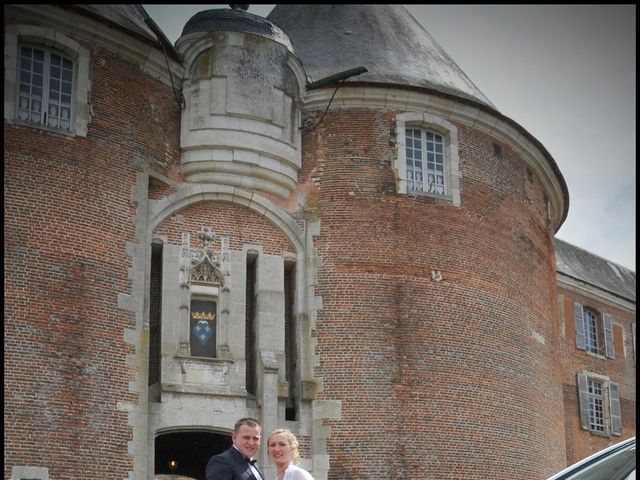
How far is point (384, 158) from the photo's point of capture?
69.3 ft

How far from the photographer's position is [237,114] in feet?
65.5

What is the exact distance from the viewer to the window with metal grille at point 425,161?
70.1ft

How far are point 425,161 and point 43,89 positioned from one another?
24.6 feet

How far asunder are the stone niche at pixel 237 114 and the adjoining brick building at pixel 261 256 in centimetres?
4

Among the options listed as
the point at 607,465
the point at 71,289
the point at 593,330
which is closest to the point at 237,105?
the point at 71,289

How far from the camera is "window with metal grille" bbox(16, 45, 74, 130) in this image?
1814cm

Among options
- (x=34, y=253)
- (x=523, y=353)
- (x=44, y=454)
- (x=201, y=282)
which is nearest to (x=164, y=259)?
Result: (x=201, y=282)

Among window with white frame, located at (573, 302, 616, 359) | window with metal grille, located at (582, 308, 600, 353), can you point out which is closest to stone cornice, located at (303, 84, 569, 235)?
window with white frame, located at (573, 302, 616, 359)

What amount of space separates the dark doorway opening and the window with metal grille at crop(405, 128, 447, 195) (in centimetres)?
623

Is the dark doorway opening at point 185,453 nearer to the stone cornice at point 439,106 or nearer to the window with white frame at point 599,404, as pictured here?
the stone cornice at point 439,106

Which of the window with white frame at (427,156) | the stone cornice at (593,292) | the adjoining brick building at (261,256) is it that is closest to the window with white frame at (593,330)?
the stone cornice at (593,292)

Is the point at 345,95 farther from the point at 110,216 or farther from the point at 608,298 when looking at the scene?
the point at 608,298

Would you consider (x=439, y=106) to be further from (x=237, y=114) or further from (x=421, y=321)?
(x=421, y=321)

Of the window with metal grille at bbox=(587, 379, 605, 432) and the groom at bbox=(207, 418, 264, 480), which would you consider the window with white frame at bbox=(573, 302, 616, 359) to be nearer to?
the window with metal grille at bbox=(587, 379, 605, 432)
